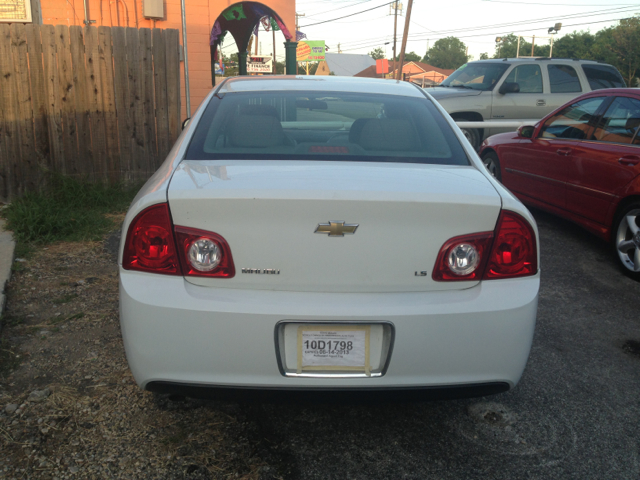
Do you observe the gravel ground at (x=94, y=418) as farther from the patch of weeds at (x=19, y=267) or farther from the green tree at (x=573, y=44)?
the green tree at (x=573, y=44)

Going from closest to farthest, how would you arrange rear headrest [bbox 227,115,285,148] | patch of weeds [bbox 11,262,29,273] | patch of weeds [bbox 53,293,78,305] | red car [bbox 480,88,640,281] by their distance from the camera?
1. rear headrest [bbox 227,115,285,148]
2. patch of weeds [bbox 53,293,78,305]
3. patch of weeds [bbox 11,262,29,273]
4. red car [bbox 480,88,640,281]

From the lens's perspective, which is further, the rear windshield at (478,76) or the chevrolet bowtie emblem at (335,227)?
the rear windshield at (478,76)

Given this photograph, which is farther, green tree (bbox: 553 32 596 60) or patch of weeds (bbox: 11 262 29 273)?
green tree (bbox: 553 32 596 60)

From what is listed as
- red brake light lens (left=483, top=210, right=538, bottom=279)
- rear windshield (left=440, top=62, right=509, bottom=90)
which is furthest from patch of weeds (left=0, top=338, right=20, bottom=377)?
rear windshield (left=440, top=62, right=509, bottom=90)

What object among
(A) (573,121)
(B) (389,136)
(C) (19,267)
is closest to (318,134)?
(B) (389,136)

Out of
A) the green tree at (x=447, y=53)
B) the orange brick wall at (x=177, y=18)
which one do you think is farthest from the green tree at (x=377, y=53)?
→ the orange brick wall at (x=177, y=18)

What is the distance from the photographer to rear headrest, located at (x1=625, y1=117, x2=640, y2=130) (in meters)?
4.89

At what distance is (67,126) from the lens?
6539 mm

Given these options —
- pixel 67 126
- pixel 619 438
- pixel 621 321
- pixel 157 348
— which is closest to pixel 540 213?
pixel 621 321

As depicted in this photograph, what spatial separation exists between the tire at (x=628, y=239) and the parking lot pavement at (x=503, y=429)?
1373mm

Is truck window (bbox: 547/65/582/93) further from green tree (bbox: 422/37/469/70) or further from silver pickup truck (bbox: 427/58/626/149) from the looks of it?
green tree (bbox: 422/37/469/70)

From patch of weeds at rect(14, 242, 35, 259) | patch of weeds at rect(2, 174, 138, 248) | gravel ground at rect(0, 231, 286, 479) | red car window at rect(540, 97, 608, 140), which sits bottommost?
gravel ground at rect(0, 231, 286, 479)

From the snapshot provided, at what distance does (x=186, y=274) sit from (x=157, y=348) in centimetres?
28

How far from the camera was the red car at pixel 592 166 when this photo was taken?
4.82m
